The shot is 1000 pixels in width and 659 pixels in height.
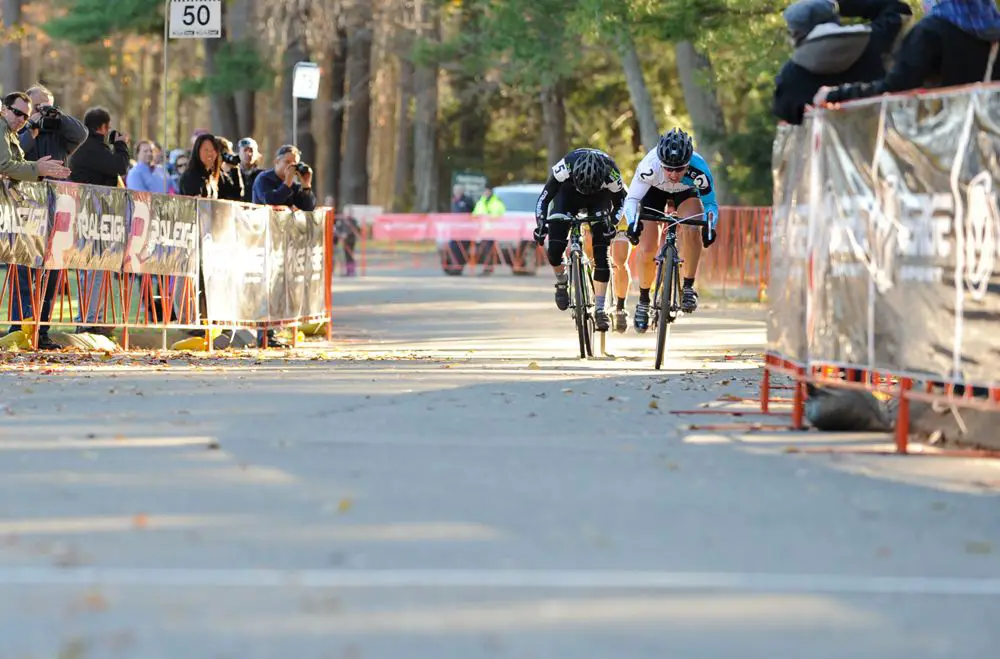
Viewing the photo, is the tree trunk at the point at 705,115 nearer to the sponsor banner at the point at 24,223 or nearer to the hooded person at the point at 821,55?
the sponsor banner at the point at 24,223

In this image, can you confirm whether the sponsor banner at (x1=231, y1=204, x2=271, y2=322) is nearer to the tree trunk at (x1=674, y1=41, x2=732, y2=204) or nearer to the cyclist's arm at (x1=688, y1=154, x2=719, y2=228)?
the cyclist's arm at (x1=688, y1=154, x2=719, y2=228)

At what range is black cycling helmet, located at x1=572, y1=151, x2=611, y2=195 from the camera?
16906mm

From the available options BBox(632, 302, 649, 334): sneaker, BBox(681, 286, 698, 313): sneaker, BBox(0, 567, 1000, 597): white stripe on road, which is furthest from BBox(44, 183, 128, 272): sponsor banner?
BBox(0, 567, 1000, 597): white stripe on road

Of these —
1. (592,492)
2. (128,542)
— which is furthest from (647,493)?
(128,542)

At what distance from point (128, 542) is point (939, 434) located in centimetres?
484

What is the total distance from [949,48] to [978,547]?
4.15 metres

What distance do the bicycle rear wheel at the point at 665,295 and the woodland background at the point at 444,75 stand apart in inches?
620

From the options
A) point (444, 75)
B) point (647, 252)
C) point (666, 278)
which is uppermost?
point (444, 75)

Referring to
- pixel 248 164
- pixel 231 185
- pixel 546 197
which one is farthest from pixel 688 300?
pixel 248 164

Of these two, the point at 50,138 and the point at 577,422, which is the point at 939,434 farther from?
the point at 50,138

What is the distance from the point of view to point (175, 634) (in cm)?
602

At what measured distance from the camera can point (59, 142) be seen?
720 inches

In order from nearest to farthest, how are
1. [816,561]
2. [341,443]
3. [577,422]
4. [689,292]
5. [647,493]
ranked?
1. [816,561]
2. [647,493]
3. [341,443]
4. [577,422]
5. [689,292]

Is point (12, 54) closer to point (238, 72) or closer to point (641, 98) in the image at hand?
point (238, 72)
